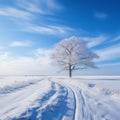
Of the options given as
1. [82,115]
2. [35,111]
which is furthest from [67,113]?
[35,111]

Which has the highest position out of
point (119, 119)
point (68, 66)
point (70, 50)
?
point (70, 50)

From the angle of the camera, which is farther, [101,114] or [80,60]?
[80,60]

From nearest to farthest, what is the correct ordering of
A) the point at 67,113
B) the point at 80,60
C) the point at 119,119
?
the point at 119,119
the point at 67,113
the point at 80,60

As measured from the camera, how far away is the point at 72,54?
1793 inches

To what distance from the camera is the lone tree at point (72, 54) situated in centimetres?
4581

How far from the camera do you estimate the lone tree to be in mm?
45812

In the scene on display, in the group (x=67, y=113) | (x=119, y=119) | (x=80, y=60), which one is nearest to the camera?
(x=119, y=119)

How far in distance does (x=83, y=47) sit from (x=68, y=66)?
5.58 meters

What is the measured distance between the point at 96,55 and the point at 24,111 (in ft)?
131

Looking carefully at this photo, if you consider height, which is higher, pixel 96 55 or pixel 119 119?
pixel 96 55

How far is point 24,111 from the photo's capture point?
864 cm

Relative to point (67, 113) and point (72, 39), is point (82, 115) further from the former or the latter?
point (72, 39)

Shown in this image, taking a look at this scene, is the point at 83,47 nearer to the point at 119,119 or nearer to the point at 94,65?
the point at 94,65

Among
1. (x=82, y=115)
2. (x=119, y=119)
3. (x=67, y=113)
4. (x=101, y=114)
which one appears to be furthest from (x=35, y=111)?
(x=119, y=119)
